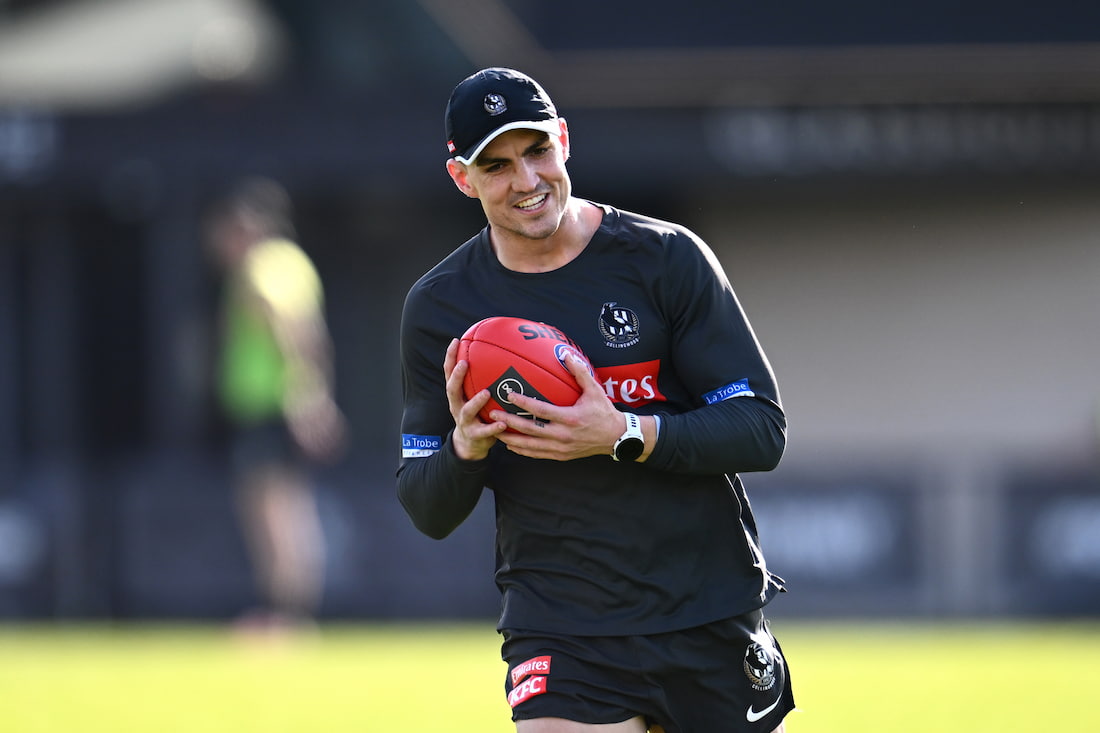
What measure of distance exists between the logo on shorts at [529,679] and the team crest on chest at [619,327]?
823 mm

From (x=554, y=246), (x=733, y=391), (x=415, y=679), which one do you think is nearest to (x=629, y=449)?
(x=733, y=391)

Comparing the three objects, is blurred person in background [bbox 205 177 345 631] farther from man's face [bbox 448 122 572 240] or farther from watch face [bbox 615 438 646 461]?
watch face [bbox 615 438 646 461]

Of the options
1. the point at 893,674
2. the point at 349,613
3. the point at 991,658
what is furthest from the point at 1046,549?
the point at 349,613

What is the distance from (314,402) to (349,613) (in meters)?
2.20

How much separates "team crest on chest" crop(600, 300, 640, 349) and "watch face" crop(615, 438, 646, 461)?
0.32 metres

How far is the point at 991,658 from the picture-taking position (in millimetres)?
9961

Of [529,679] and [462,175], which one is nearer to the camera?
[529,679]

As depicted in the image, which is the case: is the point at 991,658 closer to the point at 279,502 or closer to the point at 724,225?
the point at 279,502

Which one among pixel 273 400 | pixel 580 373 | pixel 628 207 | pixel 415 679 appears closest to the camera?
pixel 580 373

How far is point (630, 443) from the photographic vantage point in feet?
13.9

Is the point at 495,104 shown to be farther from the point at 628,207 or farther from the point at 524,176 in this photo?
the point at 628,207

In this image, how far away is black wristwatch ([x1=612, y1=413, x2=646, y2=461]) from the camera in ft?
13.8

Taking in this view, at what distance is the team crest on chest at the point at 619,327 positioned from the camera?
14.6ft

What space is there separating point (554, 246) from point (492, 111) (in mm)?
435
